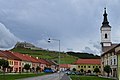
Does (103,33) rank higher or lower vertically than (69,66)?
higher

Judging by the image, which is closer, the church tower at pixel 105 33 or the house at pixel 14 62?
the house at pixel 14 62

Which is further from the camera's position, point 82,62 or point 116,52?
point 82,62

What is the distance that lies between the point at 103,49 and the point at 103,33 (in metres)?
5.99

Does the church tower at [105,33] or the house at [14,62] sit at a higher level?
the church tower at [105,33]

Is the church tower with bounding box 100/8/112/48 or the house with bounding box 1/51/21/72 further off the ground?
the church tower with bounding box 100/8/112/48

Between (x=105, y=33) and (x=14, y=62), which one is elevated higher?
(x=105, y=33)

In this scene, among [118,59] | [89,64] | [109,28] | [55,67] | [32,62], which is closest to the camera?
[118,59]

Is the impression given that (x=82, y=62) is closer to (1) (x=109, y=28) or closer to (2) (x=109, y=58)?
(1) (x=109, y=28)

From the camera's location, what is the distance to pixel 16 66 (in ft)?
348

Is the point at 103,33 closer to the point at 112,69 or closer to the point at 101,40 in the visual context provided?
the point at 101,40

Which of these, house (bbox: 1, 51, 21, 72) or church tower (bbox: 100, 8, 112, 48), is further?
church tower (bbox: 100, 8, 112, 48)

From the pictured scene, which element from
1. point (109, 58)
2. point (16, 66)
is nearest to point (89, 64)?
point (16, 66)

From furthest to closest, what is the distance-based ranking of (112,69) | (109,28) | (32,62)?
(32,62), (109,28), (112,69)

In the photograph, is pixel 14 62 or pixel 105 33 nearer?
pixel 105 33
